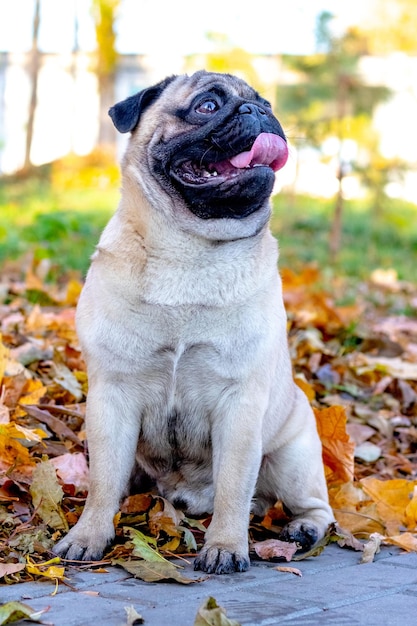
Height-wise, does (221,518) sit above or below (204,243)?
below

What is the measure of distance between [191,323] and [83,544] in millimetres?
815

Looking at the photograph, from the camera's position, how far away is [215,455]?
10.6ft

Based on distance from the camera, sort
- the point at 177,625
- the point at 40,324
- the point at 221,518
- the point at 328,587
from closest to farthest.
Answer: the point at 177,625 → the point at 328,587 → the point at 221,518 → the point at 40,324

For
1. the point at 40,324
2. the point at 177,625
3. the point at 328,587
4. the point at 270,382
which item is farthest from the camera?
the point at 40,324

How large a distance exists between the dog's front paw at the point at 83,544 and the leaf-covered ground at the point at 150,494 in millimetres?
50

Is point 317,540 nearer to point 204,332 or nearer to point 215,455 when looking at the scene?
point 215,455

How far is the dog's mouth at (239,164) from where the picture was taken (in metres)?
3.25

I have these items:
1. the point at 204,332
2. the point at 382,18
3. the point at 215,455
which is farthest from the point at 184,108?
the point at 382,18

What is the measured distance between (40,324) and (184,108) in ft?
7.27

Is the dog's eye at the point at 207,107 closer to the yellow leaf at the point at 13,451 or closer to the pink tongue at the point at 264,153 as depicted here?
the pink tongue at the point at 264,153

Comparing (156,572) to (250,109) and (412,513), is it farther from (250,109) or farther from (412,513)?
(250,109)

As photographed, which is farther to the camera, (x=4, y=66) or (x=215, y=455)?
(x=4, y=66)

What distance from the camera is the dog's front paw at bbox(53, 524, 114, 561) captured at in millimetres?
2941

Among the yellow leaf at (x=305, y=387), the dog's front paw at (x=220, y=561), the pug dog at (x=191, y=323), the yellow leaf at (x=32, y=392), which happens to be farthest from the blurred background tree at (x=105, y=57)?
the dog's front paw at (x=220, y=561)
